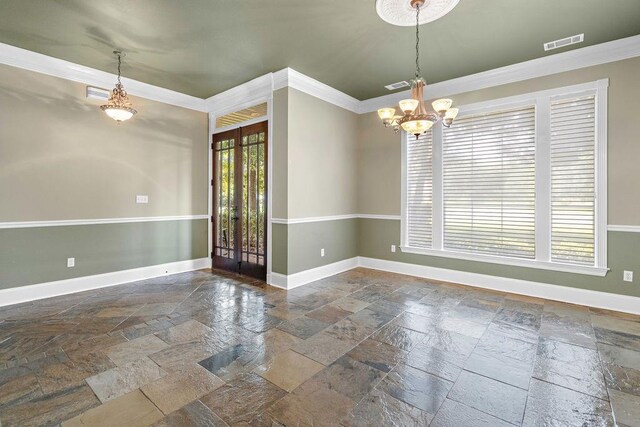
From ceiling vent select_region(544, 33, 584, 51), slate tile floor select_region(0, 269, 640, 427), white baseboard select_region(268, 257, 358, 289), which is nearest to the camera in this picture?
slate tile floor select_region(0, 269, 640, 427)

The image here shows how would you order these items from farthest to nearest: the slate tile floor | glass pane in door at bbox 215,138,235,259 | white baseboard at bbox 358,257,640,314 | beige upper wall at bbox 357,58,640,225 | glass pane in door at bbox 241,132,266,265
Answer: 1. glass pane in door at bbox 215,138,235,259
2. glass pane in door at bbox 241,132,266,265
3. white baseboard at bbox 358,257,640,314
4. beige upper wall at bbox 357,58,640,225
5. the slate tile floor

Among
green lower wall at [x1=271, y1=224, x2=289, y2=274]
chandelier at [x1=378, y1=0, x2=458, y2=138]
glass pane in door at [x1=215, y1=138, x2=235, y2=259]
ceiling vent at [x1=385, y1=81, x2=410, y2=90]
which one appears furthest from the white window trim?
glass pane in door at [x1=215, y1=138, x2=235, y2=259]

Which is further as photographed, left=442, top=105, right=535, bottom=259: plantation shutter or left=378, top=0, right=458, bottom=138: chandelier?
left=442, top=105, right=535, bottom=259: plantation shutter

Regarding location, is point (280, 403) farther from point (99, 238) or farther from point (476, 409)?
point (99, 238)

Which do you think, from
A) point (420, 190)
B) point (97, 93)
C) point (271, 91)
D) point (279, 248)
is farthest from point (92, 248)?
point (420, 190)

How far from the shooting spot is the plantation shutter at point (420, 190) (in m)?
Answer: 5.14

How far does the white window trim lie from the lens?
12.3 feet

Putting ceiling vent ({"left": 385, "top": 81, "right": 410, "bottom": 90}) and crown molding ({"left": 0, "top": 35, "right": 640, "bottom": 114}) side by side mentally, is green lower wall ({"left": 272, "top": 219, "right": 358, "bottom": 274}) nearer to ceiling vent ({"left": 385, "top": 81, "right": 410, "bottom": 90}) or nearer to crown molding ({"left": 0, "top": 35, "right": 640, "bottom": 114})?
crown molding ({"left": 0, "top": 35, "right": 640, "bottom": 114})

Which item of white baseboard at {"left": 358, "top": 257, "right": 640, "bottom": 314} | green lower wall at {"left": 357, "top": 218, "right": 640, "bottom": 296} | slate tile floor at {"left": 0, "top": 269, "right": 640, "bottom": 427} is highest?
green lower wall at {"left": 357, "top": 218, "right": 640, "bottom": 296}

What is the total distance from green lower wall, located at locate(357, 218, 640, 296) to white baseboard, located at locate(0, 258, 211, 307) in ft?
10.7

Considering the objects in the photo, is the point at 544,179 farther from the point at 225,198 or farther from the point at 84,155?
the point at 84,155

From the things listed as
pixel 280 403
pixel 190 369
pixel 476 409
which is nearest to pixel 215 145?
pixel 190 369

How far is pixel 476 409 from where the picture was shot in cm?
199

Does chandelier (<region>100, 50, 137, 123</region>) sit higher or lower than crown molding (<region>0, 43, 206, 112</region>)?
lower
